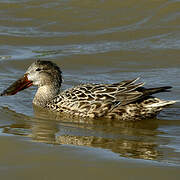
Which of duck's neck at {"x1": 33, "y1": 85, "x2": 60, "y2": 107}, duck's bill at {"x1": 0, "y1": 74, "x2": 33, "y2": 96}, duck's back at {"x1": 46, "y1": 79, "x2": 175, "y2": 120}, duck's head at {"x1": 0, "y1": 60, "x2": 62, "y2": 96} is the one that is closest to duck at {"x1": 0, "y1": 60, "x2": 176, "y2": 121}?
duck's back at {"x1": 46, "y1": 79, "x2": 175, "y2": 120}

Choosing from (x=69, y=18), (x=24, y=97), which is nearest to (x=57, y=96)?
(x=24, y=97)

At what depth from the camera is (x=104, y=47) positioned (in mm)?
14273

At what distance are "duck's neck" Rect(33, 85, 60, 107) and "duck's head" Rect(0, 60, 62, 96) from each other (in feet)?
0.25

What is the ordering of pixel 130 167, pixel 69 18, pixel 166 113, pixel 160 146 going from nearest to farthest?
pixel 130 167
pixel 160 146
pixel 166 113
pixel 69 18

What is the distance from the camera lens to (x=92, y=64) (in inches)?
521

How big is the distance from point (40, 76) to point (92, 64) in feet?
9.65

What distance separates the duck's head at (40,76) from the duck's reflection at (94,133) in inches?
31.8

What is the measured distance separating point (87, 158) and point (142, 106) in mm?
2704

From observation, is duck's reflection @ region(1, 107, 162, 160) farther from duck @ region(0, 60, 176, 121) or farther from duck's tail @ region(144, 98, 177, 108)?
duck's tail @ region(144, 98, 177, 108)

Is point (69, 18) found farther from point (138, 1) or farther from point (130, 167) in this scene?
point (130, 167)

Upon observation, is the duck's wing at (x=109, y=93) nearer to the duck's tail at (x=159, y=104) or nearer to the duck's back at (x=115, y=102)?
the duck's back at (x=115, y=102)

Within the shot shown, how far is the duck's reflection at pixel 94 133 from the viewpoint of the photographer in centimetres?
747

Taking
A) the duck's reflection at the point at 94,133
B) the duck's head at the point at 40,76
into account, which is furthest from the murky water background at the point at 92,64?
the duck's head at the point at 40,76

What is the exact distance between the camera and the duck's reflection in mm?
7469
